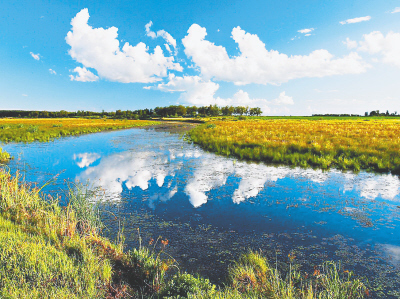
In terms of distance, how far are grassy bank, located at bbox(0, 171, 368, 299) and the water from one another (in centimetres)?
51

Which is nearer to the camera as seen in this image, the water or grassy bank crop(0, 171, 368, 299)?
grassy bank crop(0, 171, 368, 299)

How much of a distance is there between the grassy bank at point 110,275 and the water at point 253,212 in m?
0.51

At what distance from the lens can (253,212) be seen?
27.3 ft

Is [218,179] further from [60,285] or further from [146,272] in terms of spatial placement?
[60,285]

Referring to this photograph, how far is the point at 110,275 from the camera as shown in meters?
4.41

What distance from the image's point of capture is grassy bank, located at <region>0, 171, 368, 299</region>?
3.86m

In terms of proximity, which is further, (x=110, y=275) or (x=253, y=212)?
(x=253, y=212)

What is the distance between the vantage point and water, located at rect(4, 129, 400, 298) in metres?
5.65

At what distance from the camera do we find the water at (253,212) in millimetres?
5652

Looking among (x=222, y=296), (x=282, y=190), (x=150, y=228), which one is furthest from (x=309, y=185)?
(x=222, y=296)

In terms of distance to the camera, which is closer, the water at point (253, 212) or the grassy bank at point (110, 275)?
the grassy bank at point (110, 275)

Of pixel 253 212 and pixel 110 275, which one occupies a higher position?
pixel 110 275

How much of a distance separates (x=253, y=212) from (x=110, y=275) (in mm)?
5399

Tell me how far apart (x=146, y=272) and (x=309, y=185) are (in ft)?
31.2
